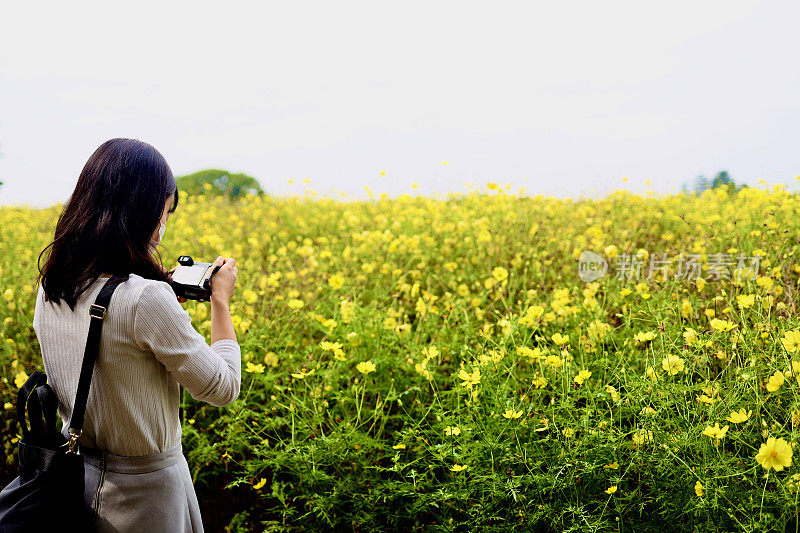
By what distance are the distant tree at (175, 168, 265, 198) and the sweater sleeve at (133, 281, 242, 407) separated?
8023 mm

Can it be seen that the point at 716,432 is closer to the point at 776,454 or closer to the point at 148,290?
the point at 776,454

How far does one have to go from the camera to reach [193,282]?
161 centimetres

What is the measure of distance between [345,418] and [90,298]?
4.57 feet

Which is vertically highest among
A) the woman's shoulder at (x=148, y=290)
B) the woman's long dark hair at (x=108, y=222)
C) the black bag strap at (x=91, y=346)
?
the woman's long dark hair at (x=108, y=222)

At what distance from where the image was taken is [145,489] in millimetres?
1508

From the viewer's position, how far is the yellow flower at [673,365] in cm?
230

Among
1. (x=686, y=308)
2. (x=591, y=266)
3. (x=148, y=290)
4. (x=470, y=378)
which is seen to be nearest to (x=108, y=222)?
(x=148, y=290)

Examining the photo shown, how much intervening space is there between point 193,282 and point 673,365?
5.62 ft

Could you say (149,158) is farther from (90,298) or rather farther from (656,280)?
(656,280)

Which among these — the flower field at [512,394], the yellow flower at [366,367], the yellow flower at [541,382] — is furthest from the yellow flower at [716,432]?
the yellow flower at [366,367]

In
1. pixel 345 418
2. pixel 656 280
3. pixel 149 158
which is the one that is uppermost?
pixel 149 158

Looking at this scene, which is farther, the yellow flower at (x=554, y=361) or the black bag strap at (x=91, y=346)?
the yellow flower at (x=554, y=361)

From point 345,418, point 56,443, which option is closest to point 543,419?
point 345,418

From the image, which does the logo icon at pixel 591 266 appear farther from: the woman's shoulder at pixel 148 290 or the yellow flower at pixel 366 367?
the woman's shoulder at pixel 148 290
